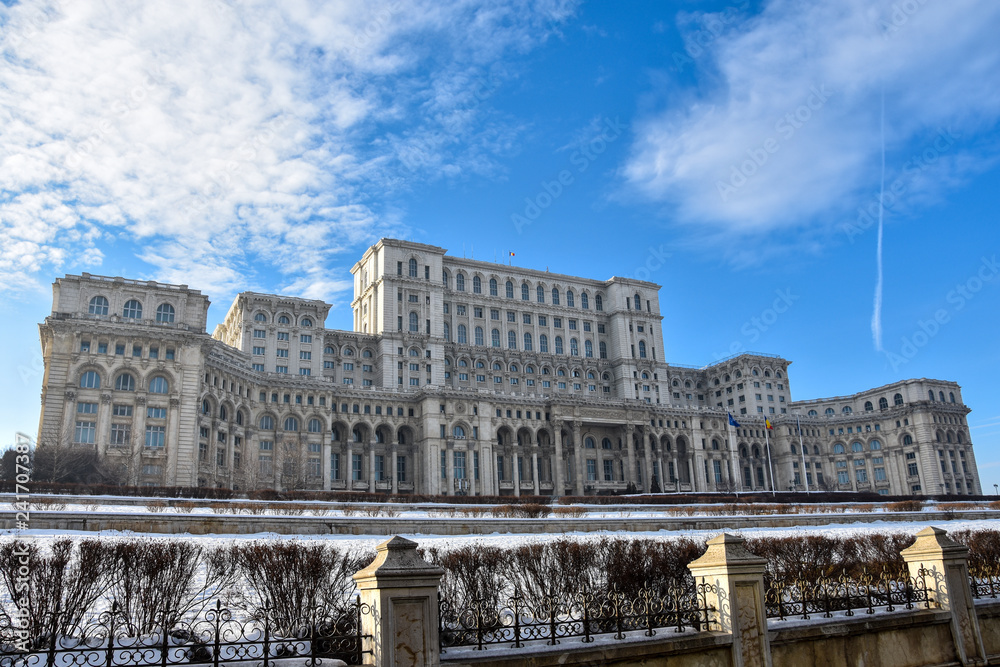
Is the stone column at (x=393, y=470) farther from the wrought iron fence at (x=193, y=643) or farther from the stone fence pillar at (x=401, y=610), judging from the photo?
the stone fence pillar at (x=401, y=610)

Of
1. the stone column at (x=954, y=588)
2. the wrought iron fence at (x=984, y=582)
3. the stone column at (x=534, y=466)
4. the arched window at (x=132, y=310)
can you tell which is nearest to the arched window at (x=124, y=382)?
the arched window at (x=132, y=310)

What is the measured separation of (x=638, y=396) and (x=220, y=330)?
65903mm

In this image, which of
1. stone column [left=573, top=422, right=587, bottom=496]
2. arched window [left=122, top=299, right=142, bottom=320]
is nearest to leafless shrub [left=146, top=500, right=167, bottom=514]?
arched window [left=122, top=299, right=142, bottom=320]

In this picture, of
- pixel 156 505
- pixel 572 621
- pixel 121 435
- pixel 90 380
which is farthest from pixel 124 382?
pixel 572 621

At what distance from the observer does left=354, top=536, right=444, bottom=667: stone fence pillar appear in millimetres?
12172

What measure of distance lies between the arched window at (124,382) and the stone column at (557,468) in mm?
54128

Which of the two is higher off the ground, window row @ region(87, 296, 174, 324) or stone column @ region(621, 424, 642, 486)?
window row @ region(87, 296, 174, 324)

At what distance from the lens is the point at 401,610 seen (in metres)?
12.3

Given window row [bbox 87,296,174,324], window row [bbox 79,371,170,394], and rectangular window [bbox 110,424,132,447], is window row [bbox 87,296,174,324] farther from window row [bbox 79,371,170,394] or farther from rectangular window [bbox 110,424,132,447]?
rectangular window [bbox 110,424,132,447]

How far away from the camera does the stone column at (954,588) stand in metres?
19.4

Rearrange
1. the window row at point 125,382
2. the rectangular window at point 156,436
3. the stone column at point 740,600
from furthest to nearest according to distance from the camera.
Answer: the rectangular window at point 156,436 → the window row at point 125,382 → the stone column at point 740,600

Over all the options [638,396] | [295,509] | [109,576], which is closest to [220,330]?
[638,396]

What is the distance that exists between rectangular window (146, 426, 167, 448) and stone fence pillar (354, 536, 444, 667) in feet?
218

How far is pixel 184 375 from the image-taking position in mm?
74000
